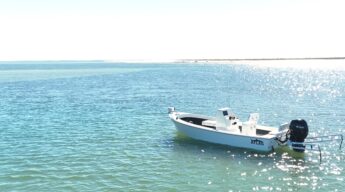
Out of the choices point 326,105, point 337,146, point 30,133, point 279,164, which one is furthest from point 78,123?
point 326,105

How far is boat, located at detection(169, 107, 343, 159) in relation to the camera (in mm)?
26516

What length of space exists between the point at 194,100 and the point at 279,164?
33.0 metres

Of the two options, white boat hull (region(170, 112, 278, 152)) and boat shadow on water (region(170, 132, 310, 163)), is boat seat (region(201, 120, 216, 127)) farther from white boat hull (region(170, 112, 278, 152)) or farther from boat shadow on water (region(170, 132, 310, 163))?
boat shadow on water (region(170, 132, 310, 163))

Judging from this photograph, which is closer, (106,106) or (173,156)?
(173,156)

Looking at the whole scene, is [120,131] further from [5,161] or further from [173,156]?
[5,161]

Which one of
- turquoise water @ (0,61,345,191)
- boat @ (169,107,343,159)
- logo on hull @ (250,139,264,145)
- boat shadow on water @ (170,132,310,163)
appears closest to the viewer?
turquoise water @ (0,61,345,191)

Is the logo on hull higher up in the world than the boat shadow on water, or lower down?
higher up

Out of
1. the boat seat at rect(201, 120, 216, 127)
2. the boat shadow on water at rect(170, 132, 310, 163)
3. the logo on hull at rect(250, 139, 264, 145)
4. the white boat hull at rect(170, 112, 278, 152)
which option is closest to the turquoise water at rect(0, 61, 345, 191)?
the boat shadow on water at rect(170, 132, 310, 163)

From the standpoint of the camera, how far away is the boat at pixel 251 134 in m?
26.5

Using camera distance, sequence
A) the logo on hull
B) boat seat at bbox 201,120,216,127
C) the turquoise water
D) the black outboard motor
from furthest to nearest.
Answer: boat seat at bbox 201,120,216,127 → the logo on hull → the black outboard motor → the turquoise water

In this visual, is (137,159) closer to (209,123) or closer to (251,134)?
(209,123)

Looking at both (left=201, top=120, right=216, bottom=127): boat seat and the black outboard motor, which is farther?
(left=201, top=120, right=216, bottom=127): boat seat

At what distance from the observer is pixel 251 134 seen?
28703 mm

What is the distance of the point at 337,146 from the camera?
28016mm
